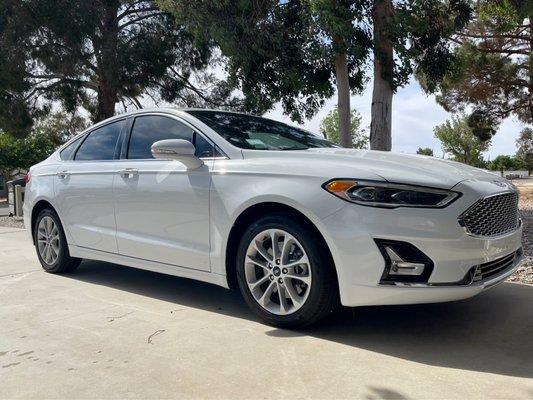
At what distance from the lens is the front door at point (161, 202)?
160 inches

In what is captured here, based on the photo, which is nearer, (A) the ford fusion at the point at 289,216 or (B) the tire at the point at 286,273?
(A) the ford fusion at the point at 289,216

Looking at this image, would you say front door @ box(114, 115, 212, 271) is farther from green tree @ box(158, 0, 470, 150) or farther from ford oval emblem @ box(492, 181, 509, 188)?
green tree @ box(158, 0, 470, 150)

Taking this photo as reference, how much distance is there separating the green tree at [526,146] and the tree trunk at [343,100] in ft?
62.0

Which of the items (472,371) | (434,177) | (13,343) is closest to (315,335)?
(472,371)

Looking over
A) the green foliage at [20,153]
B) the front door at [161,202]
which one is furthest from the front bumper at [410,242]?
the green foliage at [20,153]

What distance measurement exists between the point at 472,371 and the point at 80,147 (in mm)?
4399

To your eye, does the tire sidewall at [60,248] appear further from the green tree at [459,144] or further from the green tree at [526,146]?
the green tree at [459,144]

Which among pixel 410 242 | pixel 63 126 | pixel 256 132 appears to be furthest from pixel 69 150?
pixel 63 126

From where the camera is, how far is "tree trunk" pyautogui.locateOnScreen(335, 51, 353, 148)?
950cm

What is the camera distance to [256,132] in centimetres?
456

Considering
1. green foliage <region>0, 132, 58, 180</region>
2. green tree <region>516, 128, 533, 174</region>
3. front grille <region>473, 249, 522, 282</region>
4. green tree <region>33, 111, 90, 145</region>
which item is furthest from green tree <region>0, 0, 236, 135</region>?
green foliage <region>0, 132, 58, 180</region>

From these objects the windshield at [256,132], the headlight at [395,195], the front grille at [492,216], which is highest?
the windshield at [256,132]

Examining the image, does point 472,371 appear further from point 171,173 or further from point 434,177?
point 171,173

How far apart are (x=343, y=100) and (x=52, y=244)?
19.7 feet
